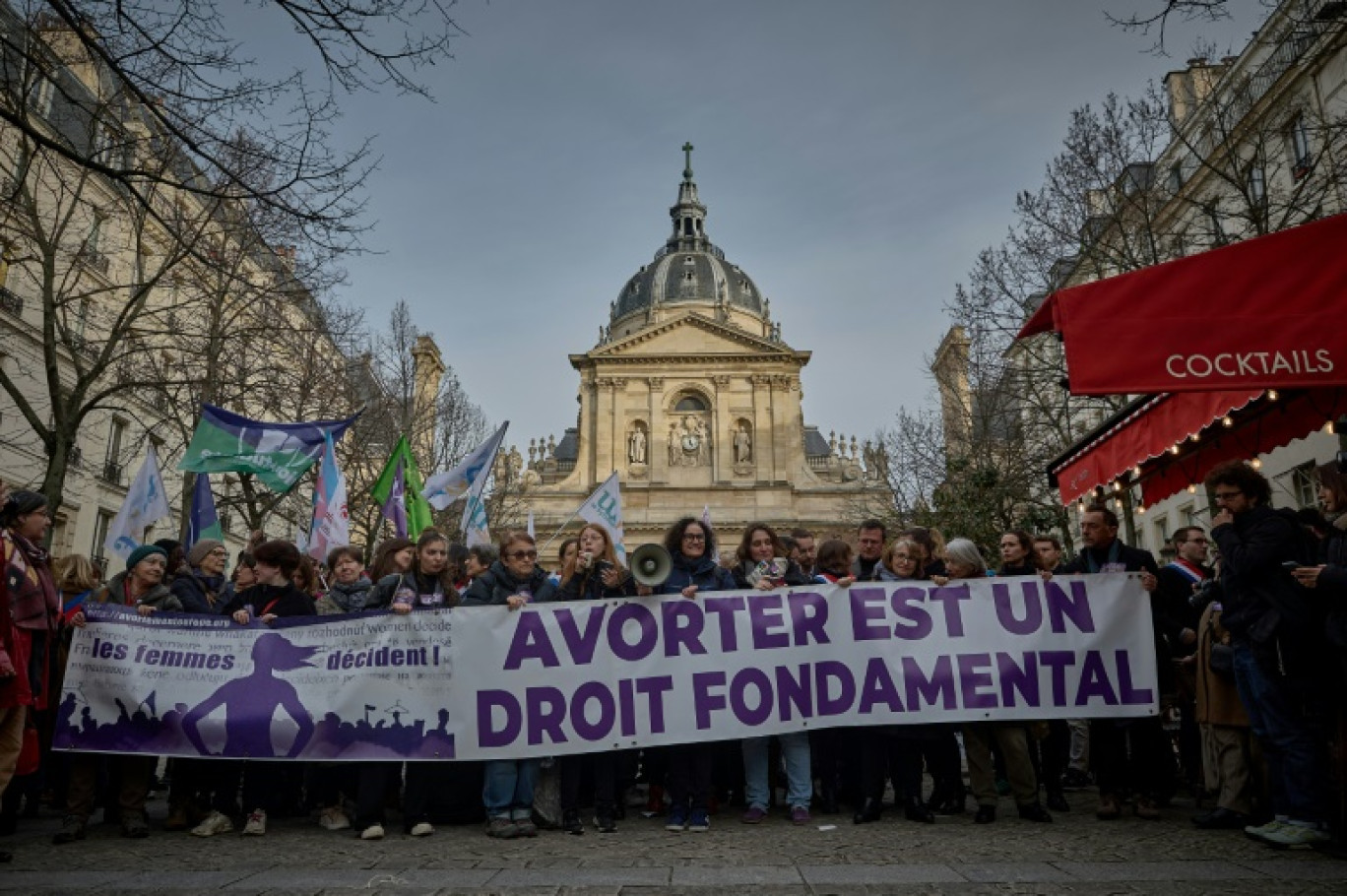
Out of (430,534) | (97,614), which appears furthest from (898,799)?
(97,614)

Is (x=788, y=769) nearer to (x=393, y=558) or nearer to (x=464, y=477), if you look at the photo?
(x=393, y=558)

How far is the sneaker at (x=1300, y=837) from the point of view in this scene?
435 cm

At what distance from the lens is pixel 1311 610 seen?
4582 mm

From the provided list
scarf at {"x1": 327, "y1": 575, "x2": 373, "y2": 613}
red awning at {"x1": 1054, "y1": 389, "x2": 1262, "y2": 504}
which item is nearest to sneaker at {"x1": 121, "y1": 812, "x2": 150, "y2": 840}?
scarf at {"x1": 327, "y1": 575, "x2": 373, "y2": 613}

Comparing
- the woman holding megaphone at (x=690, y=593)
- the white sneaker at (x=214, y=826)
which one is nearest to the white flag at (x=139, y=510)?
the white sneaker at (x=214, y=826)

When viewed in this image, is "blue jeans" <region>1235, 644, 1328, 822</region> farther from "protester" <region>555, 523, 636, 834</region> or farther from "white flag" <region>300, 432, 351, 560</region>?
→ "white flag" <region>300, 432, 351, 560</region>

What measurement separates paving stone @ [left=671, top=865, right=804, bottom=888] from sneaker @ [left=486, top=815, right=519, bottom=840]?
141cm

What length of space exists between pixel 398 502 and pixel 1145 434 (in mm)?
8748

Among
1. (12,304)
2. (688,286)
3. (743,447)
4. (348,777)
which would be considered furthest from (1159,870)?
(688,286)

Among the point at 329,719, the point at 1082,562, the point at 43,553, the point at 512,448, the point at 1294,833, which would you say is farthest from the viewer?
the point at 512,448

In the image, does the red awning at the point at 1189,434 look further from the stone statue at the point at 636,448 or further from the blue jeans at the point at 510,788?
the stone statue at the point at 636,448

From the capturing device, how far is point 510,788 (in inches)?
214

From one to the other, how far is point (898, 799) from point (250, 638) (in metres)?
4.32

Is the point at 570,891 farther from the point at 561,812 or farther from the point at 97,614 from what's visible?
the point at 97,614
